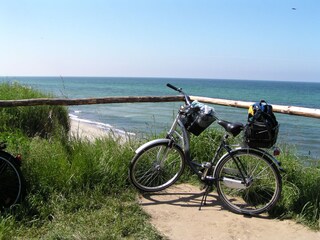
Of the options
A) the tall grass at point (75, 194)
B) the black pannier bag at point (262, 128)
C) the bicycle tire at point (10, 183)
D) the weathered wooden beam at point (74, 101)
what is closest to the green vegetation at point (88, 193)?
the tall grass at point (75, 194)

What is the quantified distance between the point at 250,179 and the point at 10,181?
2835 millimetres

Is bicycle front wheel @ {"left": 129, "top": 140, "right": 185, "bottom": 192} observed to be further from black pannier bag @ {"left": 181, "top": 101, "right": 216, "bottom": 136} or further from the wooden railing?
the wooden railing

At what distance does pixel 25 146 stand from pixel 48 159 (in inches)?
25.2

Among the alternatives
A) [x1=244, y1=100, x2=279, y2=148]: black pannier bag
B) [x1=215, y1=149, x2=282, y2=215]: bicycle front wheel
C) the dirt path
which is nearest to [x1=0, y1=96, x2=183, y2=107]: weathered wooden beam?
the dirt path

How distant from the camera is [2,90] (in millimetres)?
8953

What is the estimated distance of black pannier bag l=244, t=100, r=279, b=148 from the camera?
3904 millimetres

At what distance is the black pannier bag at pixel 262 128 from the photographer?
390 cm

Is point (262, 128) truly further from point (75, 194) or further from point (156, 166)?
point (75, 194)

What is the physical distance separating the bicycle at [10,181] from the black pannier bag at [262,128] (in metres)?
2.62

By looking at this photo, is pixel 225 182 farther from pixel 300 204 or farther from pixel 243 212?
pixel 300 204

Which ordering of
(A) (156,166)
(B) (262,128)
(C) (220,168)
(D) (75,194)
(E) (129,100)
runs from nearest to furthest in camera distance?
(B) (262,128) < (D) (75,194) < (C) (220,168) < (A) (156,166) < (E) (129,100)

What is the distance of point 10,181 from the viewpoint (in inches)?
155

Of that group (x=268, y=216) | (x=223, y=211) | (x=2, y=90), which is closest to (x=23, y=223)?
(x=223, y=211)

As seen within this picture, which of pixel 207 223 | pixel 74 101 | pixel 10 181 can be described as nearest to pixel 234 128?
pixel 207 223
